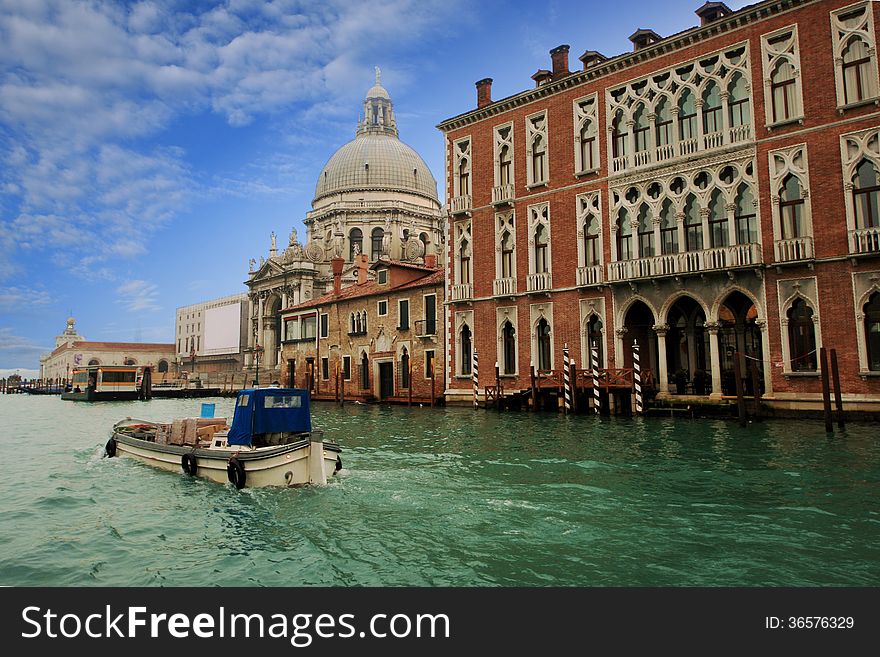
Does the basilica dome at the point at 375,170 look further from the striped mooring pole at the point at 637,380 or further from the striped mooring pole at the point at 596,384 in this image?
the striped mooring pole at the point at 637,380

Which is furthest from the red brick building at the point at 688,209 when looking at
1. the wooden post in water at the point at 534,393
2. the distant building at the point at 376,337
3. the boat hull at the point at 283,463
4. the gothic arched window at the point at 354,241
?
the gothic arched window at the point at 354,241

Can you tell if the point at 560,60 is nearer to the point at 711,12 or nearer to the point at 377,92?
the point at 711,12

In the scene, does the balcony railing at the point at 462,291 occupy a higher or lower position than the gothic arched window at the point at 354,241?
lower

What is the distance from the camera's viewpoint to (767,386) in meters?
20.1

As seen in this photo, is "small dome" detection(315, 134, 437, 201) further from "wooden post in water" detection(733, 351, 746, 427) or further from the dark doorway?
"wooden post in water" detection(733, 351, 746, 427)

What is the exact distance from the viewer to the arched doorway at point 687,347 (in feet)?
76.2

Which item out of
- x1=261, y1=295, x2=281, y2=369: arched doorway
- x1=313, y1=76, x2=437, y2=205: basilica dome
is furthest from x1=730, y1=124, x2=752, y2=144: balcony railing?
x1=261, y1=295, x2=281, y2=369: arched doorway

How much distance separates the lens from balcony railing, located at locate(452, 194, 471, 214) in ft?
96.1

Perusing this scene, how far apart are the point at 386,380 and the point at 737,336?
1907 cm

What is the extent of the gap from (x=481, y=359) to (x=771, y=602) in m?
23.7

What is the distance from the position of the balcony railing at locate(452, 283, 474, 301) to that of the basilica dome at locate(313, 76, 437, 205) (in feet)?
150

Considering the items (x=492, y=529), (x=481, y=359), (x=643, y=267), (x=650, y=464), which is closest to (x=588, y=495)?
(x=492, y=529)

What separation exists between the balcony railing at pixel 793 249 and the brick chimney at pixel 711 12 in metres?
8.46

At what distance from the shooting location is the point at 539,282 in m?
26.1
